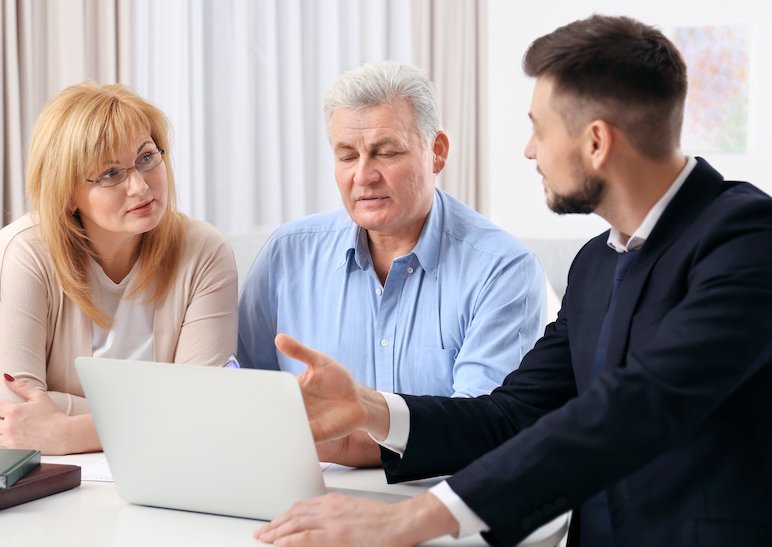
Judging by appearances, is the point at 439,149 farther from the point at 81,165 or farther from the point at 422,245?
the point at 81,165

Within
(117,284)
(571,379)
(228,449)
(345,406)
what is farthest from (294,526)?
(117,284)

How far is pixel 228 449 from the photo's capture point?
1.38 m

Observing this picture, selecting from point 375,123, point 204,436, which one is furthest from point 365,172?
point 204,436

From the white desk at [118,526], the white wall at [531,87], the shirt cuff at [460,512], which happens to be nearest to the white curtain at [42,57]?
the white wall at [531,87]

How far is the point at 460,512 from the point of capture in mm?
1235

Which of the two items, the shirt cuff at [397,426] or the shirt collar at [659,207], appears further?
the shirt cuff at [397,426]

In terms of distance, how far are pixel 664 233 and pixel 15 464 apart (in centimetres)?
104

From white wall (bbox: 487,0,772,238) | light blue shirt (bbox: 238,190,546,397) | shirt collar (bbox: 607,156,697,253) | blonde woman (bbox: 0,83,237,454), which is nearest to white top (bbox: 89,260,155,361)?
blonde woman (bbox: 0,83,237,454)

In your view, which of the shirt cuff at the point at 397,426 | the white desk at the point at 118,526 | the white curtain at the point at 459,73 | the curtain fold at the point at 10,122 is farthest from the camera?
the white curtain at the point at 459,73

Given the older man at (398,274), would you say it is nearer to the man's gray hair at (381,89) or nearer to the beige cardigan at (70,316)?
the man's gray hair at (381,89)

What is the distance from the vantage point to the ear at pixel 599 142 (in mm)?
1385

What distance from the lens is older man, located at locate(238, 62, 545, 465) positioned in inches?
85.1

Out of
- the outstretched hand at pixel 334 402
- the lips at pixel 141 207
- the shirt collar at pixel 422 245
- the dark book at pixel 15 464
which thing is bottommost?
the dark book at pixel 15 464

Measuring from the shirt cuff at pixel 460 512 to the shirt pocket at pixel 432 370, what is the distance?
37.1 inches
